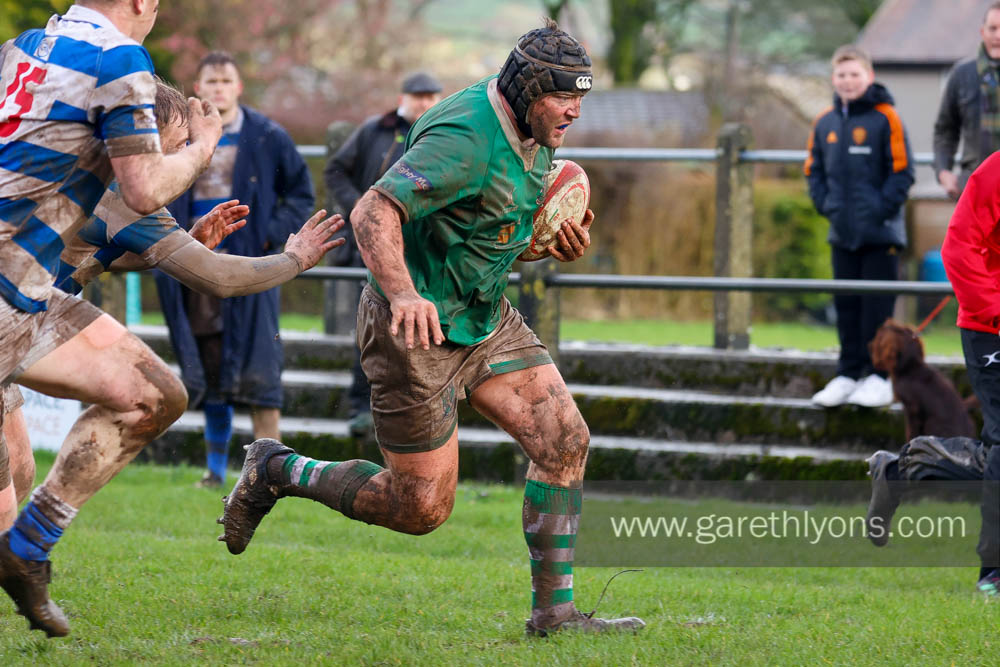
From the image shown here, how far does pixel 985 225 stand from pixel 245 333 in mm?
4391

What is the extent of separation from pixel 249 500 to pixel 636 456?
12.0 ft

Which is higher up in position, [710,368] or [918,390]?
[918,390]

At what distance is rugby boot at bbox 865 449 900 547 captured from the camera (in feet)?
21.1

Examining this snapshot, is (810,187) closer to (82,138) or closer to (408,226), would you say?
(408,226)

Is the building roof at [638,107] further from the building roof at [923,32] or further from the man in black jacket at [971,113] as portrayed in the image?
the man in black jacket at [971,113]

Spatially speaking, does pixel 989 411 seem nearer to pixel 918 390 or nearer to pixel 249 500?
pixel 918 390

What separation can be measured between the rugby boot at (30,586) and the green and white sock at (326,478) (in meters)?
0.99

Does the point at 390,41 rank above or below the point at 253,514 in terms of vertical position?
above

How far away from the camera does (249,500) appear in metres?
5.16

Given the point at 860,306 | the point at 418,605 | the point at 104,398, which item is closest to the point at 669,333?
the point at 860,306

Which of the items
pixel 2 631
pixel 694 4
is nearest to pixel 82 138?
pixel 2 631

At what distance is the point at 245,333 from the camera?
26.7 ft

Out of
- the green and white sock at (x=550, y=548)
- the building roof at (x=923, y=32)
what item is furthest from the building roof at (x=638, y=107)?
the green and white sock at (x=550, y=548)

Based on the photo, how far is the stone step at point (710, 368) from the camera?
8.84m
